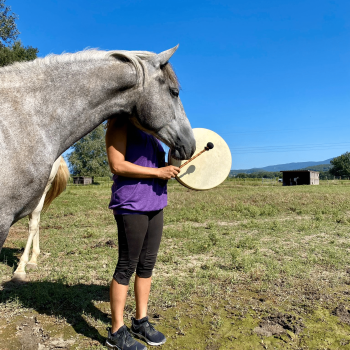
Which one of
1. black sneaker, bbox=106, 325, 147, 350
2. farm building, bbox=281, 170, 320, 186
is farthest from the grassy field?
farm building, bbox=281, 170, 320, 186

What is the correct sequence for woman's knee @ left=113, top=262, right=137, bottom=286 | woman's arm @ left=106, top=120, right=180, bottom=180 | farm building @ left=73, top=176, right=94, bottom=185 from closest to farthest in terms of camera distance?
woman's arm @ left=106, top=120, right=180, bottom=180
woman's knee @ left=113, top=262, right=137, bottom=286
farm building @ left=73, top=176, right=94, bottom=185

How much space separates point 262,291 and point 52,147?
2960 millimetres

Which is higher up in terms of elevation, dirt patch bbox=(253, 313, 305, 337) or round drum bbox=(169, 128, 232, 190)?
round drum bbox=(169, 128, 232, 190)

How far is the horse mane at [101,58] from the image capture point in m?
1.71

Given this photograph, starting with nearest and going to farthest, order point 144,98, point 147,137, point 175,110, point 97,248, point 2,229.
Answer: point 2,229, point 144,98, point 175,110, point 147,137, point 97,248

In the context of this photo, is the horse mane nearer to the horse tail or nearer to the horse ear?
the horse ear

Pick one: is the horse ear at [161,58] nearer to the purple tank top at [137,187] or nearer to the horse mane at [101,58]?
the horse mane at [101,58]

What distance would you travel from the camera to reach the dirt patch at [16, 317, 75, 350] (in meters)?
2.37

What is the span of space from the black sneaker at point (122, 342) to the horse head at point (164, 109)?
147 cm

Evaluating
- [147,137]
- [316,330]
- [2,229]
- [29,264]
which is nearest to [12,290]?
[29,264]

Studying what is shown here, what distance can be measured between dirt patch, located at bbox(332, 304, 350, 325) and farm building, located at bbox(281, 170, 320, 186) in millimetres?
47264

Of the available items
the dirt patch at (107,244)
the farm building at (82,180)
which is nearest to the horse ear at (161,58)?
the dirt patch at (107,244)

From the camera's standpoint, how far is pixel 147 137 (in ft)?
7.76

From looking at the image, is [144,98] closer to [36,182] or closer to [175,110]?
[175,110]
